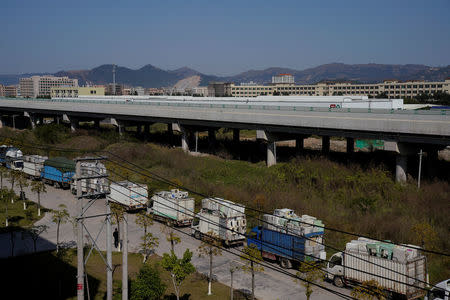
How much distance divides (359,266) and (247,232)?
8.19 metres

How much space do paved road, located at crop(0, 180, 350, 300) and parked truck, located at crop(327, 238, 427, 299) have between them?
2.59 ft

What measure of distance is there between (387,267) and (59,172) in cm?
2965

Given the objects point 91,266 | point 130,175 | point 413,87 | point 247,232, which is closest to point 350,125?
point 247,232

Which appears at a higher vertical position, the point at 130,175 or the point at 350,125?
the point at 350,125

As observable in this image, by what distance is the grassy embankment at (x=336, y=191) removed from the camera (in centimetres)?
2353

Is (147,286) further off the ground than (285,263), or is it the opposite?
(147,286)

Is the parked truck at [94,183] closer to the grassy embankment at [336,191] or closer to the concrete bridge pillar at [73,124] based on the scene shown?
the grassy embankment at [336,191]

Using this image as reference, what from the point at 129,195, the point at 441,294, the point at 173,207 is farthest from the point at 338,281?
the point at 129,195

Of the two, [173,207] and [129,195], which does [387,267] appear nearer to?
[173,207]

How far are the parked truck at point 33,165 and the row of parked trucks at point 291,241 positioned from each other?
1377cm

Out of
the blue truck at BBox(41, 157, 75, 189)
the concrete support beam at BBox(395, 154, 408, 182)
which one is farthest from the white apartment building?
the blue truck at BBox(41, 157, 75, 189)

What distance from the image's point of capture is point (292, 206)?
1110 inches

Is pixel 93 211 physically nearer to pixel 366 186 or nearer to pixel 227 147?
pixel 366 186

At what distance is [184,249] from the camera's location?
23438 mm
